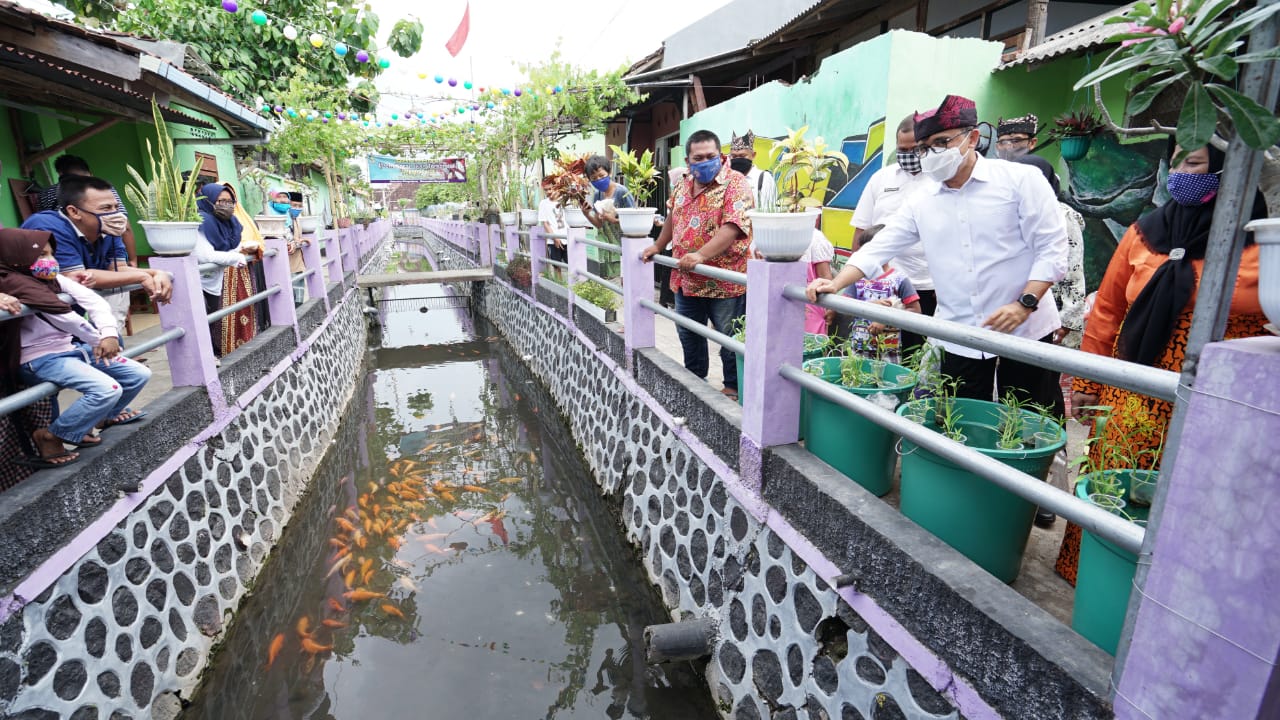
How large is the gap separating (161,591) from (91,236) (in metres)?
1.78

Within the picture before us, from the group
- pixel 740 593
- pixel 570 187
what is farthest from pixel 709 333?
pixel 570 187

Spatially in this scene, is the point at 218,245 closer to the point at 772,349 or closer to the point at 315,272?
the point at 315,272

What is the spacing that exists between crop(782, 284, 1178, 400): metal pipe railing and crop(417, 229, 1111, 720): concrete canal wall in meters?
0.60

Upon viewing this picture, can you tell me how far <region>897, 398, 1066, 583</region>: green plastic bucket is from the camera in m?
1.80

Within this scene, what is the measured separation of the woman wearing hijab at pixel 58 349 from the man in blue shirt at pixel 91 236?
38 cm

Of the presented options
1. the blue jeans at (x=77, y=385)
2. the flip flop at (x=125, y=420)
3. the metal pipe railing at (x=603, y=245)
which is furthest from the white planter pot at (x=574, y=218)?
the blue jeans at (x=77, y=385)

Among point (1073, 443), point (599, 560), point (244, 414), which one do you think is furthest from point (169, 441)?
point (1073, 443)

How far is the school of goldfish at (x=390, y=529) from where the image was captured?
370 centimetres

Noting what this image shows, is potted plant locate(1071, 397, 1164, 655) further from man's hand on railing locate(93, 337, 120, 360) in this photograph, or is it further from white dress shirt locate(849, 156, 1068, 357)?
man's hand on railing locate(93, 337, 120, 360)

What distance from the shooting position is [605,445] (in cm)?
507

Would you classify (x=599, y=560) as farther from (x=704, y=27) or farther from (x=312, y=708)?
(x=704, y=27)

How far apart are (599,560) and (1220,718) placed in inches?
141

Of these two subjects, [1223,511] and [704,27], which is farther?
[704,27]

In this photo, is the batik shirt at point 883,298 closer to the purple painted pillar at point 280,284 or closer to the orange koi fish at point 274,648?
the orange koi fish at point 274,648
